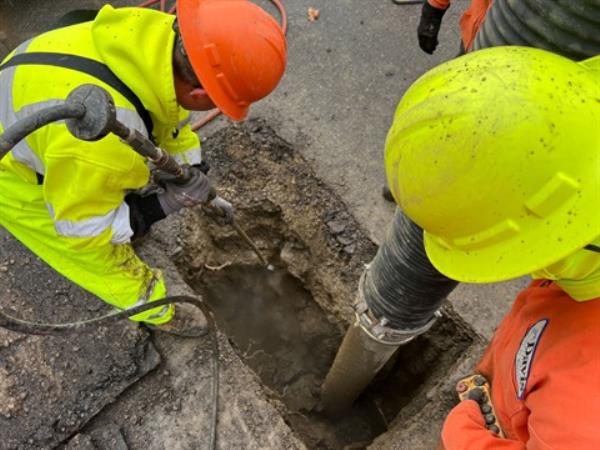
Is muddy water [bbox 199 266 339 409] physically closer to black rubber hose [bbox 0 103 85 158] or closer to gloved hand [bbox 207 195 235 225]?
gloved hand [bbox 207 195 235 225]

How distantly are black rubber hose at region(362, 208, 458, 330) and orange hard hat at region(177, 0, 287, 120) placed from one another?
786 millimetres

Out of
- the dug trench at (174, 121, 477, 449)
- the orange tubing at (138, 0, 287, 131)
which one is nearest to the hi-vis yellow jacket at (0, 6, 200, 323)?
the dug trench at (174, 121, 477, 449)

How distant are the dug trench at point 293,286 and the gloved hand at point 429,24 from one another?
105 cm

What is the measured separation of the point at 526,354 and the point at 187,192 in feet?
5.06

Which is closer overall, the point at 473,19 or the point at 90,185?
the point at 90,185

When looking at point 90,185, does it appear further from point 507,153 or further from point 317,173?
point 317,173

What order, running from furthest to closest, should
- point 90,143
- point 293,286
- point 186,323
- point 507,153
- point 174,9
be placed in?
1. point 174,9
2. point 293,286
3. point 186,323
4. point 90,143
5. point 507,153

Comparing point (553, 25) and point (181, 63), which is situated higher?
point (553, 25)

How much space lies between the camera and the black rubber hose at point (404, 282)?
76.9 inches

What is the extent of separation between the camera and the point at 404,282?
2.08m

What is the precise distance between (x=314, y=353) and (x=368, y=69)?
2.03 meters

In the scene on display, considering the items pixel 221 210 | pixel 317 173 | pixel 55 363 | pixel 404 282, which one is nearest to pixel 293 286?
pixel 317 173

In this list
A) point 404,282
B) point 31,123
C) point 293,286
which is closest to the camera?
point 31,123

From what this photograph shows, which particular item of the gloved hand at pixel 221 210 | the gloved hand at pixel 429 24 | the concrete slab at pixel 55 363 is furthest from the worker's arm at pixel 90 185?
the gloved hand at pixel 429 24
